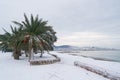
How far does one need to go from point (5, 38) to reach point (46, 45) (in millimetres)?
8030

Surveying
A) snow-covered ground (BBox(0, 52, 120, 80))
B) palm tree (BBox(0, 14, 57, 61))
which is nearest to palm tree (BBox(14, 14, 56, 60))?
palm tree (BBox(0, 14, 57, 61))

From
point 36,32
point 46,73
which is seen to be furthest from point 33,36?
point 46,73

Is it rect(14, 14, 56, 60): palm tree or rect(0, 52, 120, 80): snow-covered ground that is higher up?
rect(14, 14, 56, 60): palm tree

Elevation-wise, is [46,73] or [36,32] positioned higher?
[36,32]

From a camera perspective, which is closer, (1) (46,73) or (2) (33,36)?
(1) (46,73)

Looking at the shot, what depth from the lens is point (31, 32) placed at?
21.8 metres

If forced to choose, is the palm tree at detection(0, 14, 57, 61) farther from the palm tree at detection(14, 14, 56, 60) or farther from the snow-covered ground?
the snow-covered ground

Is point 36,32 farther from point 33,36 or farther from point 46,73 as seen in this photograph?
point 46,73

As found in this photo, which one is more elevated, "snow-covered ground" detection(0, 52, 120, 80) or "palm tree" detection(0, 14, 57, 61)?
"palm tree" detection(0, 14, 57, 61)

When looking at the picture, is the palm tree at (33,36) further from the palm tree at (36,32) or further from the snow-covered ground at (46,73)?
the snow-covered ground at (46,73)

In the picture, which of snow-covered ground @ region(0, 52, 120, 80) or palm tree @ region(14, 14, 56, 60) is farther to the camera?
palm tree @ region(14, 14, 56, 60)

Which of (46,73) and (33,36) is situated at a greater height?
(33,36)

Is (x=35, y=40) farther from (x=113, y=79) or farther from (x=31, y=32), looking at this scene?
(x=113, y=79)

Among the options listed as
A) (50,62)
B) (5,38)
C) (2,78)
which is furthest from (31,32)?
(2,78)
